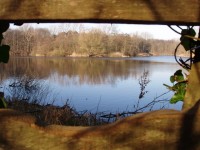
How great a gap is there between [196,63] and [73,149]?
48 cm

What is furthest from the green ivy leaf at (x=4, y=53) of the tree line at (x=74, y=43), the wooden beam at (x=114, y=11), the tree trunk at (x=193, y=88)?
the tree line at (x=74, y=43)

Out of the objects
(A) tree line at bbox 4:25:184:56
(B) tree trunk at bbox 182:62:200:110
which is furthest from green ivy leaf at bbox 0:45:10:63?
(A) tree line at bbox 4:25:184:56

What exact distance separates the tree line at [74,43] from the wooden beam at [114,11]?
42.8 metres

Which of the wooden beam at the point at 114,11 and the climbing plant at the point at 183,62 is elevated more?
the wooden beam at the point at 114,11

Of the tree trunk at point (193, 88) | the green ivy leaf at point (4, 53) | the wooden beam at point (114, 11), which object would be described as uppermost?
the wooden beam at point (114, 11)

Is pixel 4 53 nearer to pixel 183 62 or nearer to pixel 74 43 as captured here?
pixel 183 62

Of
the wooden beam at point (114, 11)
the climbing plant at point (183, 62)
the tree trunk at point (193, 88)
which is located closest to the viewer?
the wooden beam at point (114, 11)

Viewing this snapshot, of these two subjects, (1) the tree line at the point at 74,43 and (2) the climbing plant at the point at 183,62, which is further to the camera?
(1) the tree line at the point at 74,43

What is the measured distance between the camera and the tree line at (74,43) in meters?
44.9

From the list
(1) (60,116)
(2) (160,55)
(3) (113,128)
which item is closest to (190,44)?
(3) (113,128)

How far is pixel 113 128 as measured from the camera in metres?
0.83

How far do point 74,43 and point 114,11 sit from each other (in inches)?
1838

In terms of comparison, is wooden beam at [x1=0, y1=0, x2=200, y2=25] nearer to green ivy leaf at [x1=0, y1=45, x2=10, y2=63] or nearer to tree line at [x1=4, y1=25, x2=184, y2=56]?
green ivy leaf at [x1=0, y1=45, x2=10, y2=63]

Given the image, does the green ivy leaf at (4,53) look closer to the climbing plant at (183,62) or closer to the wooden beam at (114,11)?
the wooden beam at (114,11)
